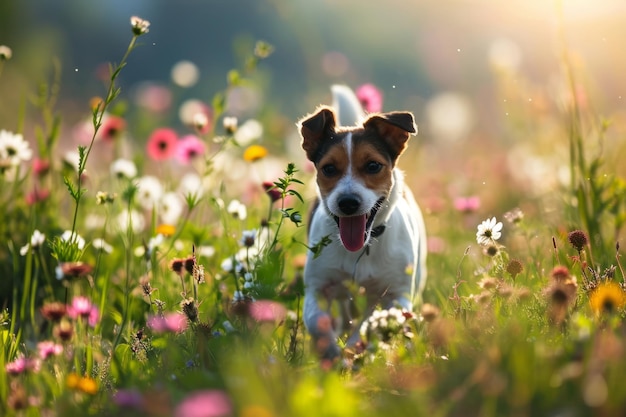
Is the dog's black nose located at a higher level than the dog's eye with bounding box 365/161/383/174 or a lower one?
lower

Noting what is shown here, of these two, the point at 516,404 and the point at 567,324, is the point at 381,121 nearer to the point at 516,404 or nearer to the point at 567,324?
the point at 567,324

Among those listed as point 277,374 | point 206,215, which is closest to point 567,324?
point 277,374

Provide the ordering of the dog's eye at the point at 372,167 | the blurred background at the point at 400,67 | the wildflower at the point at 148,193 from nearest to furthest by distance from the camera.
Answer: the dog's eye at the point at 372,167
the wildflower at the point at 148,193
the blurred background at the point at 400,67

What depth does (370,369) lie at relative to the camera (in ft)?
9.61

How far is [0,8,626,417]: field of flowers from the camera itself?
2.32 metres

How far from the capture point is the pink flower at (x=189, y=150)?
551 centimetres

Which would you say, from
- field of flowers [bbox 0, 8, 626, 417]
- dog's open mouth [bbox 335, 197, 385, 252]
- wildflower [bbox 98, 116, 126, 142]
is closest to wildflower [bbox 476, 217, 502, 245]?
field of flowers [bbox 0, 8, 626, 417]

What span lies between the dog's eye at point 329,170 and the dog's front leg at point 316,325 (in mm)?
627

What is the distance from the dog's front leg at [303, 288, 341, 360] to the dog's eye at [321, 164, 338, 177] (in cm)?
63

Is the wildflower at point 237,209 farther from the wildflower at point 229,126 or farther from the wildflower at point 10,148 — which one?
the wildflower at point 10,148

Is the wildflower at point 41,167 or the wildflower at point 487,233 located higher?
the wildflower at point 41,167

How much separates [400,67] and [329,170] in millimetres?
10656

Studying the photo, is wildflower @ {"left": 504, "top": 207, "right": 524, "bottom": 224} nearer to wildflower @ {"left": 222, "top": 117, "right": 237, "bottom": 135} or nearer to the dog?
the dog

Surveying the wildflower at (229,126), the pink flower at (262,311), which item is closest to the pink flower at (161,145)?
the wildflower at (229,126)
